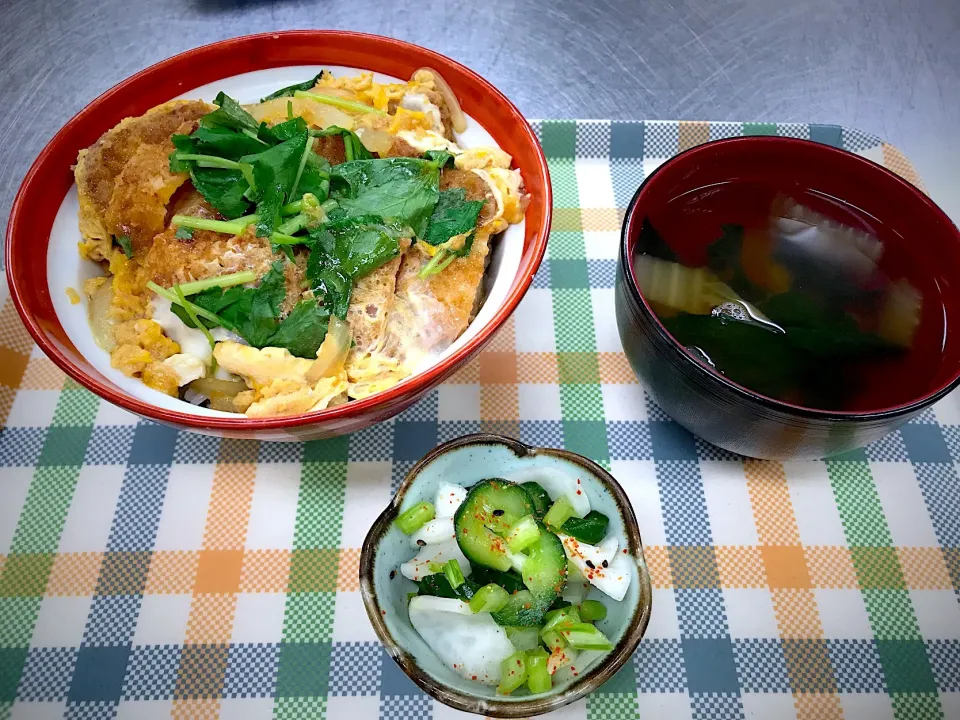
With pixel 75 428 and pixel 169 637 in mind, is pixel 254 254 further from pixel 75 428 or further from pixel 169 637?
pixel 169 637

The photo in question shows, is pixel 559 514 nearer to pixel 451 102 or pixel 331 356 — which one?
pixel 331 356

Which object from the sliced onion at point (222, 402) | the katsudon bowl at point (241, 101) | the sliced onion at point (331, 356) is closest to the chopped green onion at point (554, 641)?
the katsudon bowl at point (241, 101)

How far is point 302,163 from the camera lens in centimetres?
147

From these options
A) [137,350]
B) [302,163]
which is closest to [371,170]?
[302,163]

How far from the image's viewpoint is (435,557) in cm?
138

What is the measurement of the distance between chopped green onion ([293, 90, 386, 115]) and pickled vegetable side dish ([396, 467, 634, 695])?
0.91 meters

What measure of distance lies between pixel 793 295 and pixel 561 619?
907 mm

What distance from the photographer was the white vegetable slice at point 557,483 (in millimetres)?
1397

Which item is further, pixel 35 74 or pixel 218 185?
pixel 35 74

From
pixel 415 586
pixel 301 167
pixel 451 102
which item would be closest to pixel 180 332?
pixel 301 167

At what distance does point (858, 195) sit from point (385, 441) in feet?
4.18

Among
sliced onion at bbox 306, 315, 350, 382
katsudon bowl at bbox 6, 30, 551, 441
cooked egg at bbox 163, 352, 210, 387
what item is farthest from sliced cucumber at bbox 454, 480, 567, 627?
cooked egg at bbox 163, 352, 210, 387

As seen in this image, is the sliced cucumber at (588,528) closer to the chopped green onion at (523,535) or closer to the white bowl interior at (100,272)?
the chopped green onion at (523,535)

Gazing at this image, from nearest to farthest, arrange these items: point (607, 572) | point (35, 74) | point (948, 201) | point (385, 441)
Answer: point (607, 572) → point (385, 441) → point (948, 201) → point (35, 74)
